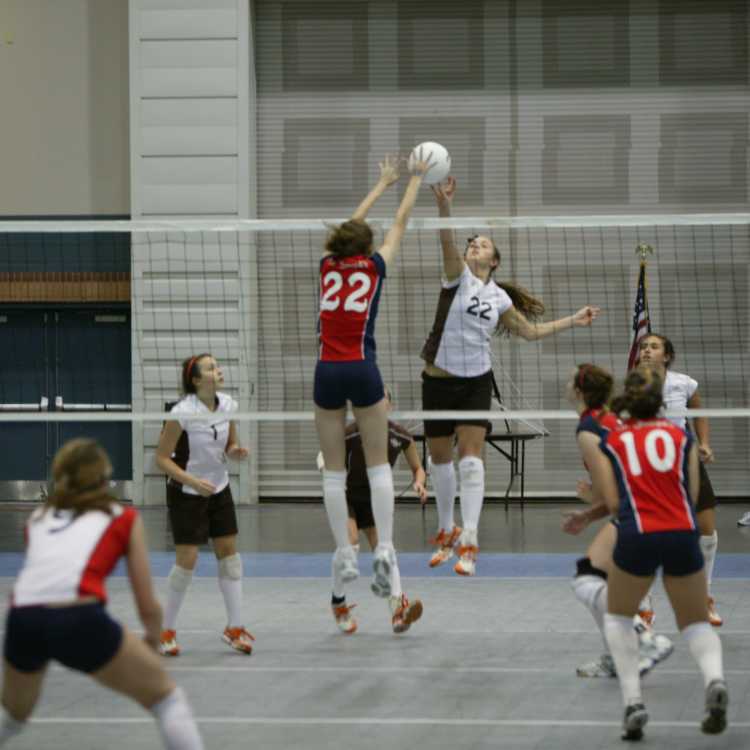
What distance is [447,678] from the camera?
275 inches

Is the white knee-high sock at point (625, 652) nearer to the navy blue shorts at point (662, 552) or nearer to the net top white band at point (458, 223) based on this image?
the navy blue shorts at point (662, 552)

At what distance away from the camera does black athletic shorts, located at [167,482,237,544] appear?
25.1 feet

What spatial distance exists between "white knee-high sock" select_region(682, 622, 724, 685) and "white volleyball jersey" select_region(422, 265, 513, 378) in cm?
296

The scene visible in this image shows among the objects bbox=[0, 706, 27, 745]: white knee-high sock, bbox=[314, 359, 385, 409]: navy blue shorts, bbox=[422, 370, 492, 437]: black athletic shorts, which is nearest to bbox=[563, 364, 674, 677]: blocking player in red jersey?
bbox=[314, 359, 385, 409]: navy blue shorts

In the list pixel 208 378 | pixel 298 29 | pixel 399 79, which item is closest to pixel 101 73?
pixel 298 29

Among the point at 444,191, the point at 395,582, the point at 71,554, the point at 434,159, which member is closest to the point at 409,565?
the point at 395,582

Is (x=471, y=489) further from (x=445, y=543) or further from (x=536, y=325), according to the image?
(x=536, y=325)

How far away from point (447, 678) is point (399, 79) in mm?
10750

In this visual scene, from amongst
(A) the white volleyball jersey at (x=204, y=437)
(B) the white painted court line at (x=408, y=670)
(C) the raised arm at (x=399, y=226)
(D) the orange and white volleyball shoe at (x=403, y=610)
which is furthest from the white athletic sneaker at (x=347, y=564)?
(C) the raised arm at (x=399, y=226)

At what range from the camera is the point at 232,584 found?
7.73m

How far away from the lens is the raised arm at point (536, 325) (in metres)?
8.25

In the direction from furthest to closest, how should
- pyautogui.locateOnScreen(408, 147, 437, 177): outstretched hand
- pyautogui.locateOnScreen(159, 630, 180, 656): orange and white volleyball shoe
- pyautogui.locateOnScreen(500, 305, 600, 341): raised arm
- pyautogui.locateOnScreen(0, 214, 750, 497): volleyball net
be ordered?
1. pyautogui.locateOnScreen(0, 214, 750, 497): volleyball net
2. pyautogui.locateOnScreen(500, 305, 600, 341): raised arm
3. pyautogui.locateOnScreen(159, 630, 180, 656): orange and white volleyball shoe
4. pyautogui.locateOnScreen(408, 147, 437, 177): outstretched hand

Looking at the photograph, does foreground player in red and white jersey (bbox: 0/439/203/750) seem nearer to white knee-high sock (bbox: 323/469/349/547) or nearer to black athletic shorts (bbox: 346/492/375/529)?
white knee-high sock (bbox: 323/469/349/547)

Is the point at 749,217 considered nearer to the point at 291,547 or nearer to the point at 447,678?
the point at 447,678
